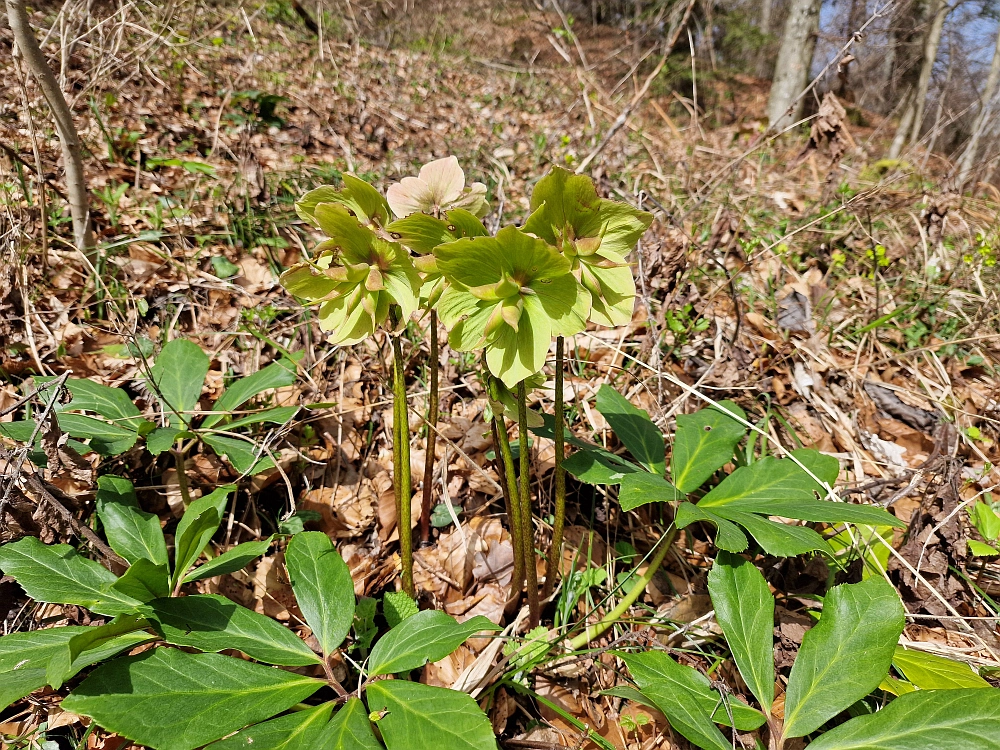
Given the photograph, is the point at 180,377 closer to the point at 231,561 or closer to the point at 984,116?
the point at 231,561

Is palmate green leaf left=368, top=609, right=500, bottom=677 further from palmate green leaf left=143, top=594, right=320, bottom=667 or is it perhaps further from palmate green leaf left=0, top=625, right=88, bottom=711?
palmate green leaf left=0, top=625, right=88, bottom=711

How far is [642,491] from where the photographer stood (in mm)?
1285

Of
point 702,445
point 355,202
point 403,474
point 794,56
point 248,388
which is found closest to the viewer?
point 355,202

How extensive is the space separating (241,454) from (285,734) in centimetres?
78

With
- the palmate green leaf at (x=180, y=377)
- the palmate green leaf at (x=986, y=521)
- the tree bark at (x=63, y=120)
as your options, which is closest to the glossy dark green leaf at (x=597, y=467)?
the palmate green leaf at (x=180, y=377)

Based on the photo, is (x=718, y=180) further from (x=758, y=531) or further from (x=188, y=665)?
(x=188, y=665)

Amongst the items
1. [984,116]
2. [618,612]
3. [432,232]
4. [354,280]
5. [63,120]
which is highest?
[984,116]

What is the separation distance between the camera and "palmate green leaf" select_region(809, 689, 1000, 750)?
3.23ft

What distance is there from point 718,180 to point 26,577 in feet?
10.9

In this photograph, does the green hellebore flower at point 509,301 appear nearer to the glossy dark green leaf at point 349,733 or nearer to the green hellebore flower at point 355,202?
the green hellebore flower at point 355,202

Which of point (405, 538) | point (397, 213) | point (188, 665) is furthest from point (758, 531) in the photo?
point (188, 665)

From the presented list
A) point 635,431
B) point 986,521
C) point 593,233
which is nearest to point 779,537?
point 635,431

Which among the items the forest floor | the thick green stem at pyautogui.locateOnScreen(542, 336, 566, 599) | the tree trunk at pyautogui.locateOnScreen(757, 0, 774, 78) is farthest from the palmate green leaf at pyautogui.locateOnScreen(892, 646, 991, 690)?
the tree trunk at pyautogui.locateOnScreen(757, 0, 774, 78)

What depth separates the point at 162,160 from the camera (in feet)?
10.7
